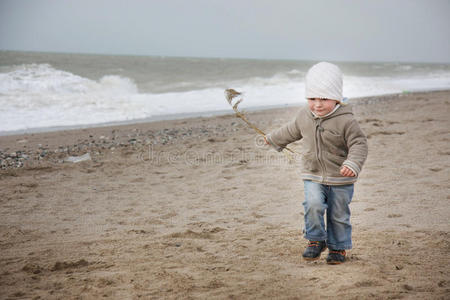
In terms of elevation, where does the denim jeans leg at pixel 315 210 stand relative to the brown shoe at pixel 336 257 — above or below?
above

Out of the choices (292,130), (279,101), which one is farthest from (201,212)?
(279,101)

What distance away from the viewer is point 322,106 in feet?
9.16

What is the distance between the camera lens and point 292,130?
3066 millimetres

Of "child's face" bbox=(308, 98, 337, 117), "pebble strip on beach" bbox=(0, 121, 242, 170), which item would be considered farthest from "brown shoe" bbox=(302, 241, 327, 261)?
"pebble strip on beach" bbox=(0, 121, 242, 170)

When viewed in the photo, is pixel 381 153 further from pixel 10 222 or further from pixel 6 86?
pixel 6 86

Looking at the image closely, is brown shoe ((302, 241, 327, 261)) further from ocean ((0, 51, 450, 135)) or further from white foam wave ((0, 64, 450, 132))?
white foam wave ((0, 64, 450, 132))

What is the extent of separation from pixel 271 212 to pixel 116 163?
3.46m

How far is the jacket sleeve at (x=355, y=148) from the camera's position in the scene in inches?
104

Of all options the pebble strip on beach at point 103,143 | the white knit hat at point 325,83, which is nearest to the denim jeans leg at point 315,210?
the white knit hat at point 325,83

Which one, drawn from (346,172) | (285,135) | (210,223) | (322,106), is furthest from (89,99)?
(346,172)

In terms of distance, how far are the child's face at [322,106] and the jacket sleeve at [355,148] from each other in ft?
0.59

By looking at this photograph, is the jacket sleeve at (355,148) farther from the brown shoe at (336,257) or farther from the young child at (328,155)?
the brown shoe at (336,257)

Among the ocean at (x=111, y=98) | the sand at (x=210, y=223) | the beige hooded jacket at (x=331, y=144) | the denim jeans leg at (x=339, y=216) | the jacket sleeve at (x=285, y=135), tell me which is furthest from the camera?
the ocean at (x=111, y=98)

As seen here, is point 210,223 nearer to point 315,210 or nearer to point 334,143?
point 315,210
